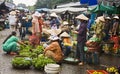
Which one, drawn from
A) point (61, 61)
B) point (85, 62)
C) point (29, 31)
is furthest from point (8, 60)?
point (29, 31)

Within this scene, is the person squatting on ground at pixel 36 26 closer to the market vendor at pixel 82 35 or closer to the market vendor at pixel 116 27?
the market vendor at pixel 82 35

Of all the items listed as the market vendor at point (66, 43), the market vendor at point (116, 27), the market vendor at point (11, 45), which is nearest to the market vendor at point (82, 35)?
the market vendor at point (66, 43)

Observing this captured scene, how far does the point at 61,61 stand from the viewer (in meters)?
12.2

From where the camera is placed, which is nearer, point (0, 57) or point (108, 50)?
point (0, 57)

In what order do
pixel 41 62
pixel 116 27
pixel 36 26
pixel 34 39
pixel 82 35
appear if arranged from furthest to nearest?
pixel 116 27, pixel 36 26, pixel 34 39, pixel 82 35, pixel 41 62

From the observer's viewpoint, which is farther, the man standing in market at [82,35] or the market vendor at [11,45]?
the market vendor at [11,45]

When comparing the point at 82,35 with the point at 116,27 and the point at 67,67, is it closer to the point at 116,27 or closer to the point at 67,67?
the point at 67,67

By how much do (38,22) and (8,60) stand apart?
3.32 metres

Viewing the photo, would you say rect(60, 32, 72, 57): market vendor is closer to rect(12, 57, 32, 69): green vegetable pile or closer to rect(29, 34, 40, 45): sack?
rect(29, 34, 40, 45): sack

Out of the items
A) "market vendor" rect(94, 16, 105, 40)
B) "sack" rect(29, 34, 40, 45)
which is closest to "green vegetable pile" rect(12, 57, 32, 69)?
"sack" rect(29, 34, 40, 45)

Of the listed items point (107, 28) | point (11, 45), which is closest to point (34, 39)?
point (11, 45)

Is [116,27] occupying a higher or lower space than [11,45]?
higher

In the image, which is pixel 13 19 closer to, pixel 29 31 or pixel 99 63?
pixel 29 31

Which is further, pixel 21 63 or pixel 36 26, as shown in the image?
pixel 36 26
